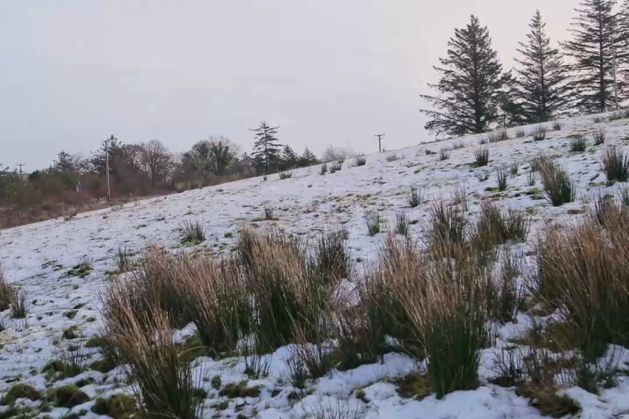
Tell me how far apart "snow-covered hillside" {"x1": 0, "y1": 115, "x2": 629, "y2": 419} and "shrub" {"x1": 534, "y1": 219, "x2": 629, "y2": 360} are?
34 centimetres

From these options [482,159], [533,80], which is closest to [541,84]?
[533,80]

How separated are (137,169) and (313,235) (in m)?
53.1

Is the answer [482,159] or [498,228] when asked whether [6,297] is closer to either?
[498,228]

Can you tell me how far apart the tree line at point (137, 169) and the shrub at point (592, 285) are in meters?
35.5

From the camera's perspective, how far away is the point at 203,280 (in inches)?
159

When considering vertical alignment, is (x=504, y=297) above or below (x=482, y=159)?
below

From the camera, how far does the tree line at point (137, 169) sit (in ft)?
123

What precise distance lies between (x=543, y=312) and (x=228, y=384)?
7.25ft

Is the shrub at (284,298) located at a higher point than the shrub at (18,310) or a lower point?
higher

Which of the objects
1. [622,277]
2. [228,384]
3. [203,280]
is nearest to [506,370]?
[622,277]

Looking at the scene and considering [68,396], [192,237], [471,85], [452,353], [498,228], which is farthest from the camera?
[471,85]

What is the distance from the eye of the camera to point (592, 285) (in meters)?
2.87

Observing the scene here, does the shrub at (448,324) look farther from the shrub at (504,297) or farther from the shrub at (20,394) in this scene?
the shrub at (20,394)

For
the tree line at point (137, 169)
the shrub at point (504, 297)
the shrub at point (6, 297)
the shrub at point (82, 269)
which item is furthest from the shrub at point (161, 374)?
the tree line at point (137, 169)
